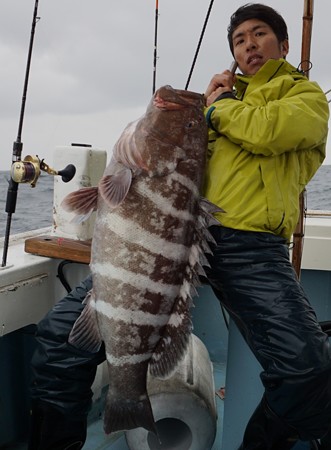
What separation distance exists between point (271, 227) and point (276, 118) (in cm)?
47

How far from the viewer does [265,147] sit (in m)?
2.30

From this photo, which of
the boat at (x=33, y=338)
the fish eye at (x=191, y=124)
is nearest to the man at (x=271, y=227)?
the fish eye at (x=191, y=124)

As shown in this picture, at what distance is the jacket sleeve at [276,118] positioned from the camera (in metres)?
2.26

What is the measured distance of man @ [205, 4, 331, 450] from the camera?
2268 millimetres

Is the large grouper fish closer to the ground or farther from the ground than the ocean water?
farther from the ground

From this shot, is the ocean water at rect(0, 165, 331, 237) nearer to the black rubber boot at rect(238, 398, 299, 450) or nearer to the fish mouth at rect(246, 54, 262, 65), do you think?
the fish mouth at rect(246, 54, 262, 65)

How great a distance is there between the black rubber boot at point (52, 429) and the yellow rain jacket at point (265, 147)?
119 centimetres

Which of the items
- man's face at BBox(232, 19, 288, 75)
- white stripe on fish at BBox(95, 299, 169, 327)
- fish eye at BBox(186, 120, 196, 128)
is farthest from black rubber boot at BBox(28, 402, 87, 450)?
man's face at BBox(232, 19, 288, 75)

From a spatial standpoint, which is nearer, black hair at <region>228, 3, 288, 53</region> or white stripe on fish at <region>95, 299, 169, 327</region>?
white stripe on fish at <region>95, 299, 169, 327</region>

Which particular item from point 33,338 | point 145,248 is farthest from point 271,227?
point 33,338

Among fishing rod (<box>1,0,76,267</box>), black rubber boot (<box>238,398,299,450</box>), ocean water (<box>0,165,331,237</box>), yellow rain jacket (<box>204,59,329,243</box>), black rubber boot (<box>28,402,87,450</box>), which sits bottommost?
ocean water (<box>0,165,331,237</box>)

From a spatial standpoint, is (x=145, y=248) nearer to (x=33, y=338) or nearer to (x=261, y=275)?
(x=261, y=275)

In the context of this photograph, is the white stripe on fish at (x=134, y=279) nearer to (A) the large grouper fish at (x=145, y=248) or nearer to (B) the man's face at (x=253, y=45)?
(A) the large grouper fish at (x=145, y=248)

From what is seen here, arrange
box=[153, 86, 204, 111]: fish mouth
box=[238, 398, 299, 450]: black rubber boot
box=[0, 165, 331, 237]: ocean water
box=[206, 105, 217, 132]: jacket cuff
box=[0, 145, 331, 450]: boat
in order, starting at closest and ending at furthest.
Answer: box=[153, 86, 204, 111]: fish mouth, box=[206, 105, 217, 132]: jacket cuff, box=[238, 398, 299, 450]: black rubber boot, box=[0, 145, 331, 450]: boat, box=[0, 165, 331, 237]: ocean water
